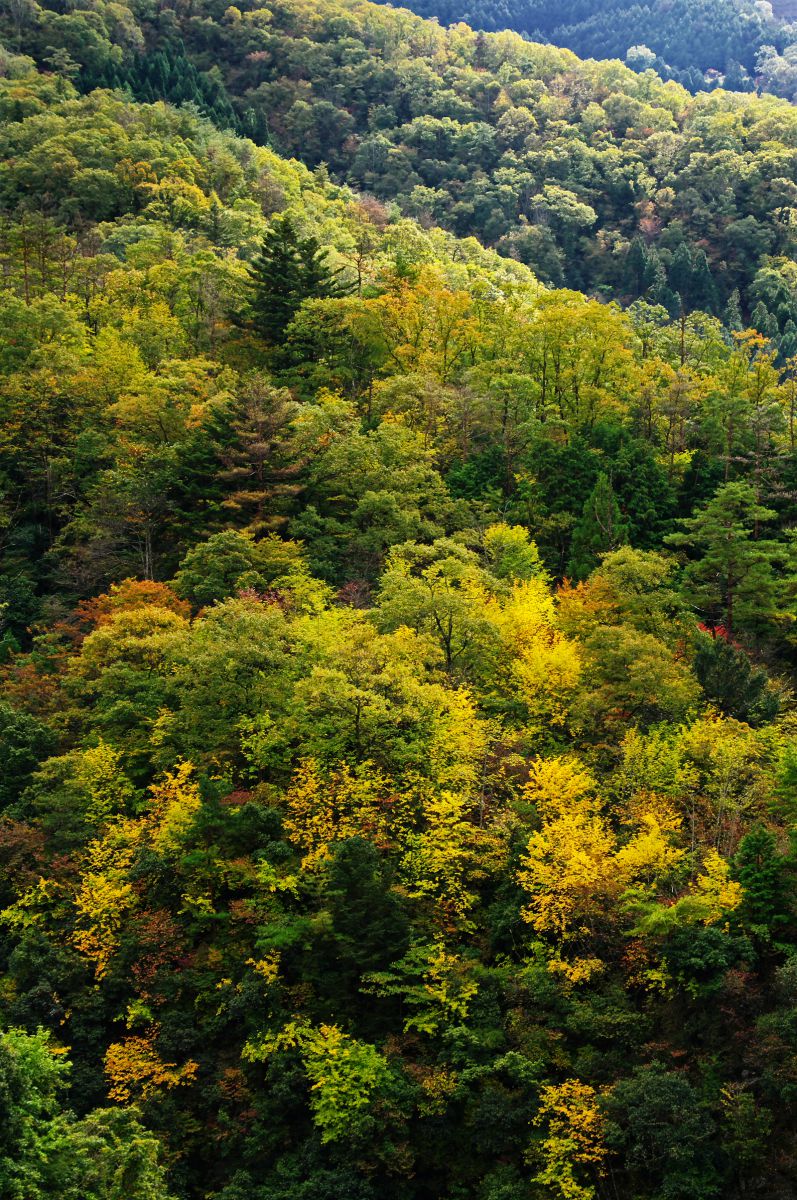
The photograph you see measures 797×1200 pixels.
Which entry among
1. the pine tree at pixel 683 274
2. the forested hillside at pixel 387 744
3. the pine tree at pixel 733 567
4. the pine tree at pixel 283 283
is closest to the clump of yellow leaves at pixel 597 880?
the forested hillside at pixel 387 744

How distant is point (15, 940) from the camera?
1548 inches

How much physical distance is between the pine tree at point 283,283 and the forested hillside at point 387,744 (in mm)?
259

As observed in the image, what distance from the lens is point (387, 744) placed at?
1515 inches

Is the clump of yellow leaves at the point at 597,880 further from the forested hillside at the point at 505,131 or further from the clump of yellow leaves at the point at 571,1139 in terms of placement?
the forested hillside at the point at 505,131

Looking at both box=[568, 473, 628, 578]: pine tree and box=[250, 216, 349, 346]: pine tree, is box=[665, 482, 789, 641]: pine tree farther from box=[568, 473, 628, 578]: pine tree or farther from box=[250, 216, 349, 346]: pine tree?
box=[250, 216, 349, 346]: pine tree

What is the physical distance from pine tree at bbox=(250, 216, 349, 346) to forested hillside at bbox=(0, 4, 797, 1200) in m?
0.26

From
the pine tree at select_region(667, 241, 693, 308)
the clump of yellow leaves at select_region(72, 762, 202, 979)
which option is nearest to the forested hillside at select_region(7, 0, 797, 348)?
the pine tree at select_region(667, 241, 693, 308)

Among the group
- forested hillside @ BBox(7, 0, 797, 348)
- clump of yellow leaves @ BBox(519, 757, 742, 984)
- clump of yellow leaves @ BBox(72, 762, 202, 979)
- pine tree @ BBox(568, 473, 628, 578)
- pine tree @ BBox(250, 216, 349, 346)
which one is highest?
forested hillside @ BBox(7, 0, 797, 348)

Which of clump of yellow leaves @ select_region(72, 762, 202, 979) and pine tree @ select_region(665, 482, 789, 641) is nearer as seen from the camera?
clump of yellow leaves @ select_region(72, 762, 202, 979)

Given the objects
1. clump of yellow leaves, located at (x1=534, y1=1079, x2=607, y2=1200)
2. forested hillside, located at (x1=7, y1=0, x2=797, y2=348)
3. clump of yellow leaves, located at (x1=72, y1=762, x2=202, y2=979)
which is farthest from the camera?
forested hillside, located at (x1=7, y1=0, x2=797, y2=348)

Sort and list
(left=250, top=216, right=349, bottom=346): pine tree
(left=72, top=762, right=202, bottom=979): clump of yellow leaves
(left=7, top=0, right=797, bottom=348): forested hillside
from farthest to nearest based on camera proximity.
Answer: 1. (left=7, top=0, right=797, bottom=348): forested hillside
2. (left=250, top=216, right=349, bottom=346): pine tree
3. (left=72, top=762, right=202, bottom=979): clump of yellow leaves

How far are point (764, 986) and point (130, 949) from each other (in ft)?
62.5

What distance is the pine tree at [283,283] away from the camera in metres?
67.9

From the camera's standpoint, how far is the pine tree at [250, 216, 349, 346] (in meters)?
67.9
